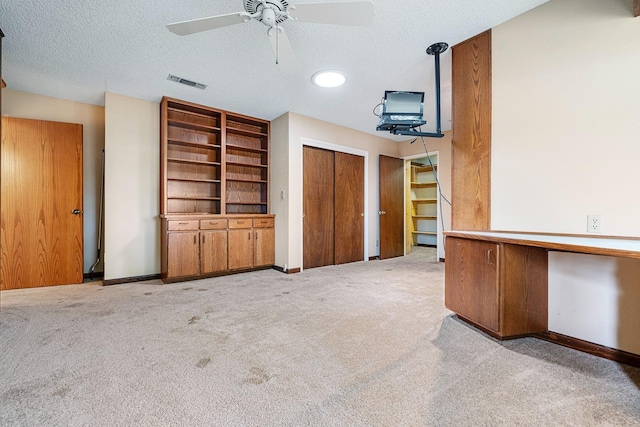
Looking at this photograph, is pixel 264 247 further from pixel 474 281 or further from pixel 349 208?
pixel 474 281

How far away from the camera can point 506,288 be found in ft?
6.16

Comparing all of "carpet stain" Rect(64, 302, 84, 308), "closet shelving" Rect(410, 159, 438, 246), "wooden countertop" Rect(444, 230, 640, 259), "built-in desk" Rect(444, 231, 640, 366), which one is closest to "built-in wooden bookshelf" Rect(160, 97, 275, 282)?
"carpet stain" Rect(64, 302, 84, 308)

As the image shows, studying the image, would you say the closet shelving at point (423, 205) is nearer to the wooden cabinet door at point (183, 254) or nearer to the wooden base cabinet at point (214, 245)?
the wooden base cabinet at point (214, 245)

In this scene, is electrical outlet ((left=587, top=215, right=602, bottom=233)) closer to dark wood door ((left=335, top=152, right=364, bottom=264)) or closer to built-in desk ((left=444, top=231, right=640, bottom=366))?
built-in desk ((left=444, top=231, right=640, bottom=366))

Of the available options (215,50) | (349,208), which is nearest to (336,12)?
(215,50)

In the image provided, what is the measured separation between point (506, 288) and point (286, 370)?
155 centimetres

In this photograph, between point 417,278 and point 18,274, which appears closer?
point 18,274

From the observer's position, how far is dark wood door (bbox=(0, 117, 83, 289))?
324 cm

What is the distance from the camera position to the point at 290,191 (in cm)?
419

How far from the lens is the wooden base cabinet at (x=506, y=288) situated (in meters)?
1.87

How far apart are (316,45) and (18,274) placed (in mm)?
4258

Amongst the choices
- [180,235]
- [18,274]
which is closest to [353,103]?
[180,235]

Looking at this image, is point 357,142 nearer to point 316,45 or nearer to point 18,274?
point 316,45

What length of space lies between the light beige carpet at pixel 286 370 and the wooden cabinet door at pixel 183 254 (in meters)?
0.87
